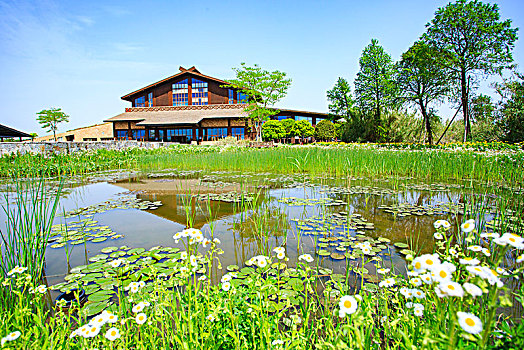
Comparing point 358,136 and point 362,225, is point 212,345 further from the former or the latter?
point 358,136

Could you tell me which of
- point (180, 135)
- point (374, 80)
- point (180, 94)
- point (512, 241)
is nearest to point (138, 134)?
point (180, 135)

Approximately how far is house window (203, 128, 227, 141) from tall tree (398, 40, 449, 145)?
642 inches

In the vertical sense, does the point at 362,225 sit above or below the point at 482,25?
below

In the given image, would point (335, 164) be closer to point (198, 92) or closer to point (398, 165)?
point (398, 165)

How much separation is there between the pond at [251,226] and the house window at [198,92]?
24.1 meters

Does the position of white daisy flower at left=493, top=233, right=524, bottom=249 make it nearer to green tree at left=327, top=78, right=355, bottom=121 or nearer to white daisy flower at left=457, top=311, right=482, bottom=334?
white daisy flower at left=457, top=311, right=482, bottom=334

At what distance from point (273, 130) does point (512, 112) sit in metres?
19.1

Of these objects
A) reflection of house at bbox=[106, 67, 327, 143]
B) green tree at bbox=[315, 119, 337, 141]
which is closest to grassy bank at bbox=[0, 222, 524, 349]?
reflection of house at bbox=[106, 67, 327, 143]

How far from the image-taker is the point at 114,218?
3.49 m

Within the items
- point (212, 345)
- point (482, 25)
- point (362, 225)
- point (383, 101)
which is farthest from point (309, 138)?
point (212, 345)

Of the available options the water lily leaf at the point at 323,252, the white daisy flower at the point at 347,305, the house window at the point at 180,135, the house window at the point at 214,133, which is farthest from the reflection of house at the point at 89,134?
the white daisy flower at the point at 347,305

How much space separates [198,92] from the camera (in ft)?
91.2

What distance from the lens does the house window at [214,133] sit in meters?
26.2

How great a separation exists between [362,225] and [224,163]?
639 centimetres
